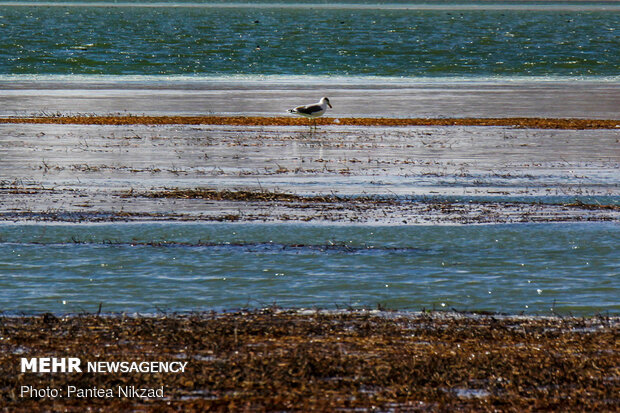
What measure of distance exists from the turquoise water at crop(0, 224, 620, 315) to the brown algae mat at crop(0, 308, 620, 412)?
3.00 feet

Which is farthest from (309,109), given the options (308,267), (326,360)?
(326,360)

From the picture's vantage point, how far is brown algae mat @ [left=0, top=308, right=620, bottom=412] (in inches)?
329

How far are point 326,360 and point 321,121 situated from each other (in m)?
27.8

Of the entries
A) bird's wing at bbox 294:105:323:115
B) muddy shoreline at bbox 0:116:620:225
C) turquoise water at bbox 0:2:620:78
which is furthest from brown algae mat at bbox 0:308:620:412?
turquoise water at bbox 0:2:620:78

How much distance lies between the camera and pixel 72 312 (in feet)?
37.0

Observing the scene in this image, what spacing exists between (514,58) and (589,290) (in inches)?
2922

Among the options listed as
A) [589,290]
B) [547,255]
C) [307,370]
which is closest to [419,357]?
[307,370]

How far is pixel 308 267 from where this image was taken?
13914 millimetres

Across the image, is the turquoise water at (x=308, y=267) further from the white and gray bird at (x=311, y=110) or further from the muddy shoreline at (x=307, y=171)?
the white and gray bird at (x=311, y=110)

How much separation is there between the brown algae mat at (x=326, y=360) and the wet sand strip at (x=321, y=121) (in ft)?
79.9

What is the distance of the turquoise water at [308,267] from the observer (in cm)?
1207

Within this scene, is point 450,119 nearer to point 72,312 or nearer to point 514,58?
point 72,312

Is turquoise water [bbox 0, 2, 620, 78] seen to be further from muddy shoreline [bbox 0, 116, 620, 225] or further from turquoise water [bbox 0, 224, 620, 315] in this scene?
turquoise water [bbox 0, 224, 620, 315]

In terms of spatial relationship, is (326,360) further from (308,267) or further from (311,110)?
(311,110)
